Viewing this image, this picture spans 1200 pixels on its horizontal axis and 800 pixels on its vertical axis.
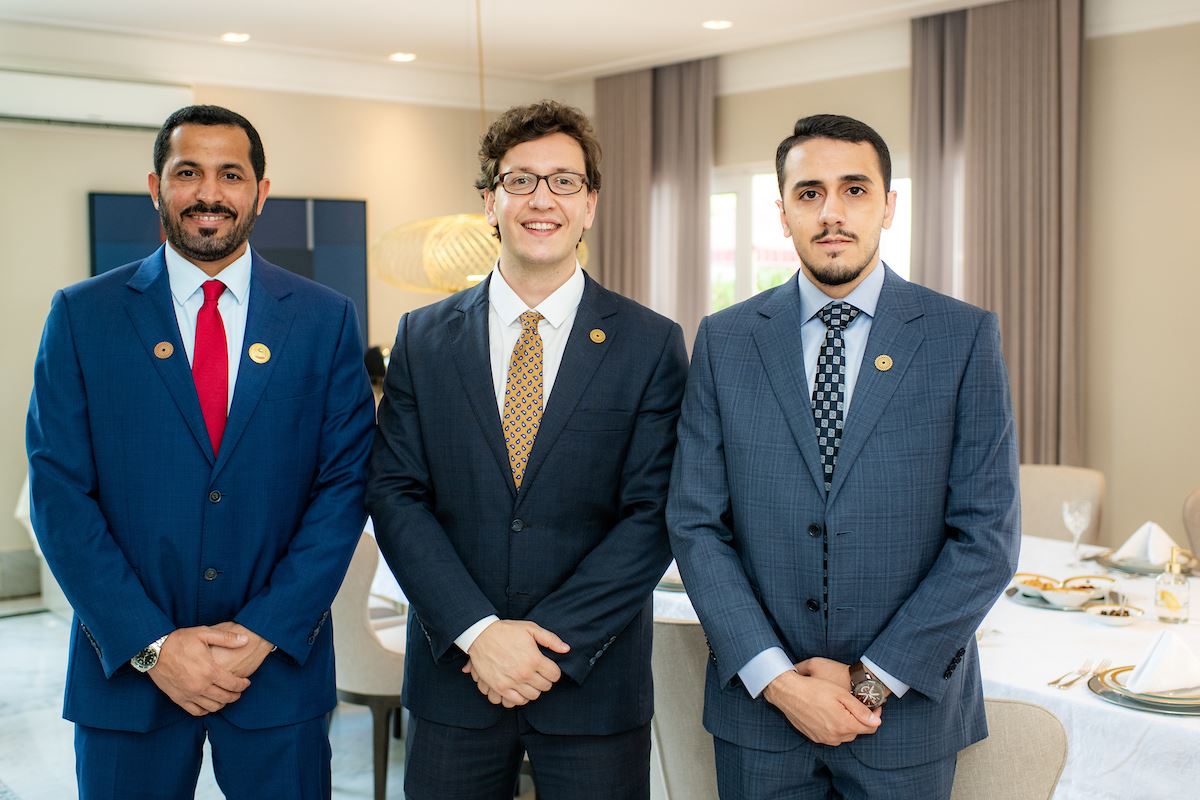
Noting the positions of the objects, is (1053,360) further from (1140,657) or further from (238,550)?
(238,550)

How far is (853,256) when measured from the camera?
192cm

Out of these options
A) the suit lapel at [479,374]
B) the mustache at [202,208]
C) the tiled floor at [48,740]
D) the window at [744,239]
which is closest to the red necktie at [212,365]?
the mustache at [202,208]

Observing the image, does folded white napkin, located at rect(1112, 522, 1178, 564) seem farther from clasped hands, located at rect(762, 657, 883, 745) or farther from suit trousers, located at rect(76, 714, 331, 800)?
suit trousers, located at rect(76, 714, 331, 800)

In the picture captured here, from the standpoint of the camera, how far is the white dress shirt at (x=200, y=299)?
2049 millimetres

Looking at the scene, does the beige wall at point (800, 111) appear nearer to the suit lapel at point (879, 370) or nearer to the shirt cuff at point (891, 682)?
the suit lapel at point (879, 370)

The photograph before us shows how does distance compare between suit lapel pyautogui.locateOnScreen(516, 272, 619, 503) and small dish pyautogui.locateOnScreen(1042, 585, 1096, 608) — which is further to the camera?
small dish pyautogui.locateOnScreen(1042, 585, 1096, 608)

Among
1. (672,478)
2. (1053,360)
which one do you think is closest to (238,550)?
(672,478)

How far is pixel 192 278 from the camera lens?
205 cm

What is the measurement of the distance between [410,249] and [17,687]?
120 inches

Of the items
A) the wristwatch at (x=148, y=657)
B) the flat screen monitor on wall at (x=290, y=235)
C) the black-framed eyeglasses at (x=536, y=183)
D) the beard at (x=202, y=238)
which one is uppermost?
the flat screen monitor on wall at (x=290, y=235)

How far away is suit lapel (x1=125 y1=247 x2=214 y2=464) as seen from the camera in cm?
196

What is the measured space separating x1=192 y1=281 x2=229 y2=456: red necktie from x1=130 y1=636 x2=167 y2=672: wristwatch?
0.33 metres

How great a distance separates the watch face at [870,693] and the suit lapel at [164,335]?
1.15 metres

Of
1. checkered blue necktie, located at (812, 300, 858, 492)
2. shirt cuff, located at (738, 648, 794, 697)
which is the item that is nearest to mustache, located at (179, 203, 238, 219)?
checkered blue necktie, located at (812, 300, 858, 492)
